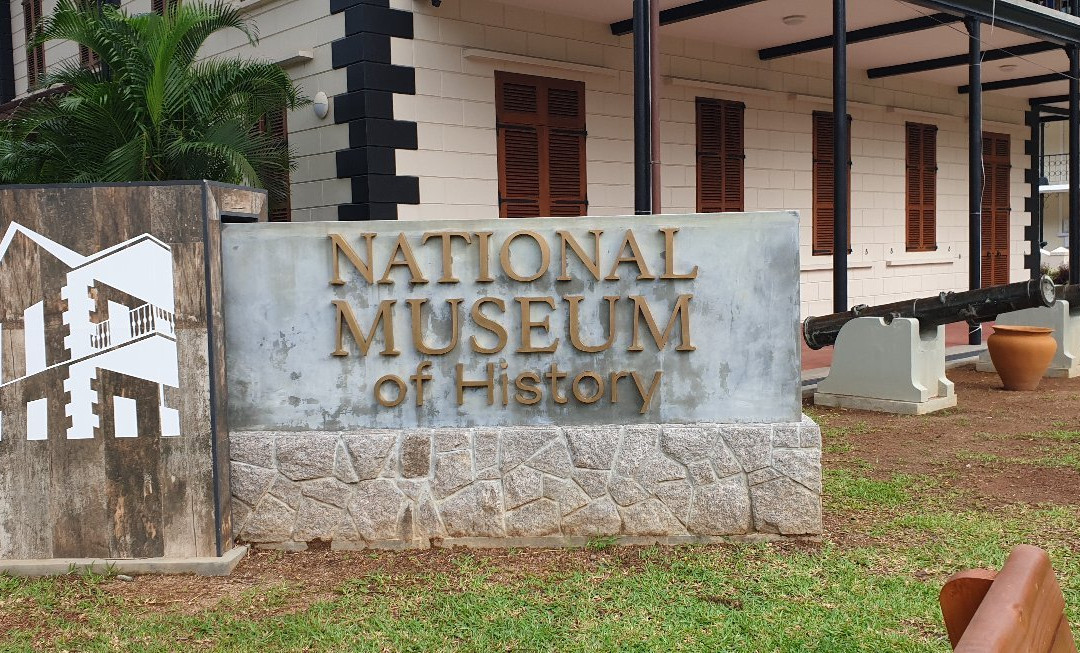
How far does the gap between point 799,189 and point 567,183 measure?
401 cm

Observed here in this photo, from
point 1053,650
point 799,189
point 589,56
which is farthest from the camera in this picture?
point 799,189

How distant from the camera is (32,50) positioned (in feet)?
47.4

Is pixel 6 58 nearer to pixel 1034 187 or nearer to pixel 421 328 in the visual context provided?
pixel 421 328

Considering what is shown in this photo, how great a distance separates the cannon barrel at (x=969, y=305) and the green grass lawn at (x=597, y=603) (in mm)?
3745

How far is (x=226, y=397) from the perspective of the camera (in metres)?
4.50

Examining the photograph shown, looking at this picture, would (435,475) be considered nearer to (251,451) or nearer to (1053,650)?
(251,451)

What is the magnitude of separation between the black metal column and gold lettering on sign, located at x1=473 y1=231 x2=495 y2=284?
1074 centimetres

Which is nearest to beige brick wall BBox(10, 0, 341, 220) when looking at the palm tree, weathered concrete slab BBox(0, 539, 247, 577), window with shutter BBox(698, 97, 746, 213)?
the palm tree

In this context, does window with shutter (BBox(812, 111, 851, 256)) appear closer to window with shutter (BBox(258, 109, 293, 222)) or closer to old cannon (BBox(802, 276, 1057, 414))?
old cannon (BBox(802, 276, 1057, 414))

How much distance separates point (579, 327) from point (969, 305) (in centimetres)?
508

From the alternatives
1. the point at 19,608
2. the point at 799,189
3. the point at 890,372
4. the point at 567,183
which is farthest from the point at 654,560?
the point at 799,189

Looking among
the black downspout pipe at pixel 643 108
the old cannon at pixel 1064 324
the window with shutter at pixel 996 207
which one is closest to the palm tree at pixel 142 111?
the black downspout pipe at pixel 643 108

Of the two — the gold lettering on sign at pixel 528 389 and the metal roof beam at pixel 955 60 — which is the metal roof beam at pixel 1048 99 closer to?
the metal roof beam at pixel 955 60

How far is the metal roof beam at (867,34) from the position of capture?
35.9ft
